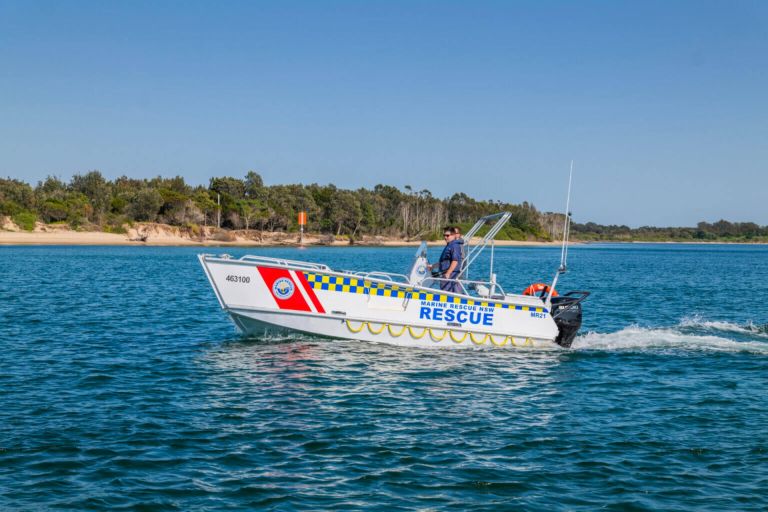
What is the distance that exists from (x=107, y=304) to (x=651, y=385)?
1962 cm

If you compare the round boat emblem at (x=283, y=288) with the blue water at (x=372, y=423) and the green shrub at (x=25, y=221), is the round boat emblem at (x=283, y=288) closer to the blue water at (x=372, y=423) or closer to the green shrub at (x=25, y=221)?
the blue water at (x=372, y=423)

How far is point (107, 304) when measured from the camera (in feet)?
81.9

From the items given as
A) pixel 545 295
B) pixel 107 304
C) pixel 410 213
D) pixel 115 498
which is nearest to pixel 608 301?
pixel 545 295

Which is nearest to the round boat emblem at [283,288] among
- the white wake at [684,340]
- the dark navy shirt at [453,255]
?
the dark navy shirt at [453,255]

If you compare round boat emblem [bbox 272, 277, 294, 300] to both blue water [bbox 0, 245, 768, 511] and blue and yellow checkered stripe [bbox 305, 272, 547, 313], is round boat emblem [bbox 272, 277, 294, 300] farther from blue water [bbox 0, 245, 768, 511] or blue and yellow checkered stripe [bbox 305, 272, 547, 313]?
blue water [bbox 0, 245, 768, 511]

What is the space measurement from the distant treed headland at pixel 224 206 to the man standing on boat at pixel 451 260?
87.6 meters

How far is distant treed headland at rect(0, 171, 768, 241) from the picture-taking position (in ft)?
314

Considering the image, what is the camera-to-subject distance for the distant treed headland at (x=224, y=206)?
95.8 meters

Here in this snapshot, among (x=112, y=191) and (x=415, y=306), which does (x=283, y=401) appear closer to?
(x=415, y=306)

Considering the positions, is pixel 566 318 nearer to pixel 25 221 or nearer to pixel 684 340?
pixel 684 340

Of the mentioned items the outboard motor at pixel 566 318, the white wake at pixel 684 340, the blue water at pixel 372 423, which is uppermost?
the outboard motor at pixel 566 318

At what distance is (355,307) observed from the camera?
15266 millimetres

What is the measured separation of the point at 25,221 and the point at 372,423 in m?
93.0

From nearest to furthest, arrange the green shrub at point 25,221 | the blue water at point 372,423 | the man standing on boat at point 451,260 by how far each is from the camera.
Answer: the blue water at point 372,423
the man standing on boat at point 451,260
the green shrub at point 25,221
